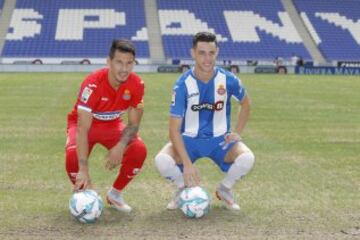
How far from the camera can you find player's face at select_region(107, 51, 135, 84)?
5320 mm

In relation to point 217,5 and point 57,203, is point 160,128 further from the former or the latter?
point 217,5

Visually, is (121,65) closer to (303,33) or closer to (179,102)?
(179,102)

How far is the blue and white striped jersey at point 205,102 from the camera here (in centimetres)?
573

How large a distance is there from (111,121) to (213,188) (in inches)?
65.1

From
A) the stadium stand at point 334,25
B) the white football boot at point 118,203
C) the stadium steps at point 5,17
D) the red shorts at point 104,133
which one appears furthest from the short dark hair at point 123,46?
the stadium stand at point 334,25

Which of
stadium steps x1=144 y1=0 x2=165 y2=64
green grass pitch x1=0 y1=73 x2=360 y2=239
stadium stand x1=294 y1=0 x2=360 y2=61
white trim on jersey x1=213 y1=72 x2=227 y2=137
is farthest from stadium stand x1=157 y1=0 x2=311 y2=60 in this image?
white trim on jersey x1=213 y1=72 x2=227 y2=137

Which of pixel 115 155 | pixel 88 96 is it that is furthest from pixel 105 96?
pixel 115 155

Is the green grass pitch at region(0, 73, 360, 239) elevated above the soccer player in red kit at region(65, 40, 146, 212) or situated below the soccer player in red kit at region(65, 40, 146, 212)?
below

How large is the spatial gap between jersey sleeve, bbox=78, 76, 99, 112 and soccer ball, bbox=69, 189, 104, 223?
83 centimetres

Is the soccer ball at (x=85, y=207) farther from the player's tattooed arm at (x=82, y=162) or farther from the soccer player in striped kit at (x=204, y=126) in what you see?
the soccer player in striped kit at (x=204, y=126)

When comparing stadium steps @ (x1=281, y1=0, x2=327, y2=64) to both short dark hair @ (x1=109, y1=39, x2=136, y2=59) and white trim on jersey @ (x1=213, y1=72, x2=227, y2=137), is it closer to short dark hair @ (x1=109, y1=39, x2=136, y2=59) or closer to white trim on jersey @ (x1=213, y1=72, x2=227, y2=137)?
white trim on jersey @ (x1=213, y1=72, x2=227, y2=137)

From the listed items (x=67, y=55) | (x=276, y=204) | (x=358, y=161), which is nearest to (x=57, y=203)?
(x=276, y=204)

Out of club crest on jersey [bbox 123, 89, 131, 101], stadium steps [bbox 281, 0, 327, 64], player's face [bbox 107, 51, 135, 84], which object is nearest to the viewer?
player's face [bbox 107, 51, 135, 84]

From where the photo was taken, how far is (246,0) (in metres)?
53.1
